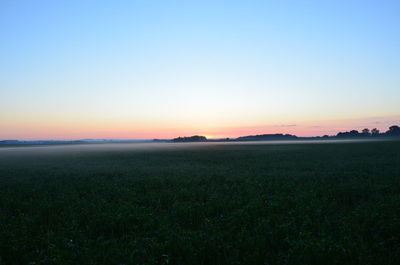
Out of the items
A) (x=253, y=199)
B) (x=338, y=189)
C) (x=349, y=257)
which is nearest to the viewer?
(x=349, y=257)

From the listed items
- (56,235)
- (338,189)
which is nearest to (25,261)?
(56,235)

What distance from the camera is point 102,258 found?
24.4 feet

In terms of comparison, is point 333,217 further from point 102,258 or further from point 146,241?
point 102,258

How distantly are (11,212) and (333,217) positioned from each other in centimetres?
1568

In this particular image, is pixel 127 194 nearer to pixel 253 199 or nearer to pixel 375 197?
pixel 253 199

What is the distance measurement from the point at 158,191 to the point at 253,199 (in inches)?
263

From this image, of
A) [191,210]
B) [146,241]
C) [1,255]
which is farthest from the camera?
[191,210]

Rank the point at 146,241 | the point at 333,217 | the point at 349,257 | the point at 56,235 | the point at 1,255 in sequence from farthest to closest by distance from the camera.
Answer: the point at 333,217
the point at 56,235
the point at 146,241
the point at 1,255
the point at 349,257

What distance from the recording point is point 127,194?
15.7m

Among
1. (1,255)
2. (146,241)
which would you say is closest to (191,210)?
(146,241)

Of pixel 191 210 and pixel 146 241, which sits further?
pixel 191 210

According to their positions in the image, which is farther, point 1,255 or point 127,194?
point 127,194

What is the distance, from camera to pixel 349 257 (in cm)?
714

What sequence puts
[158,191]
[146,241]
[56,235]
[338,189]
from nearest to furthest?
[146,241] → [56,235] → [338,189] → [158,191]
